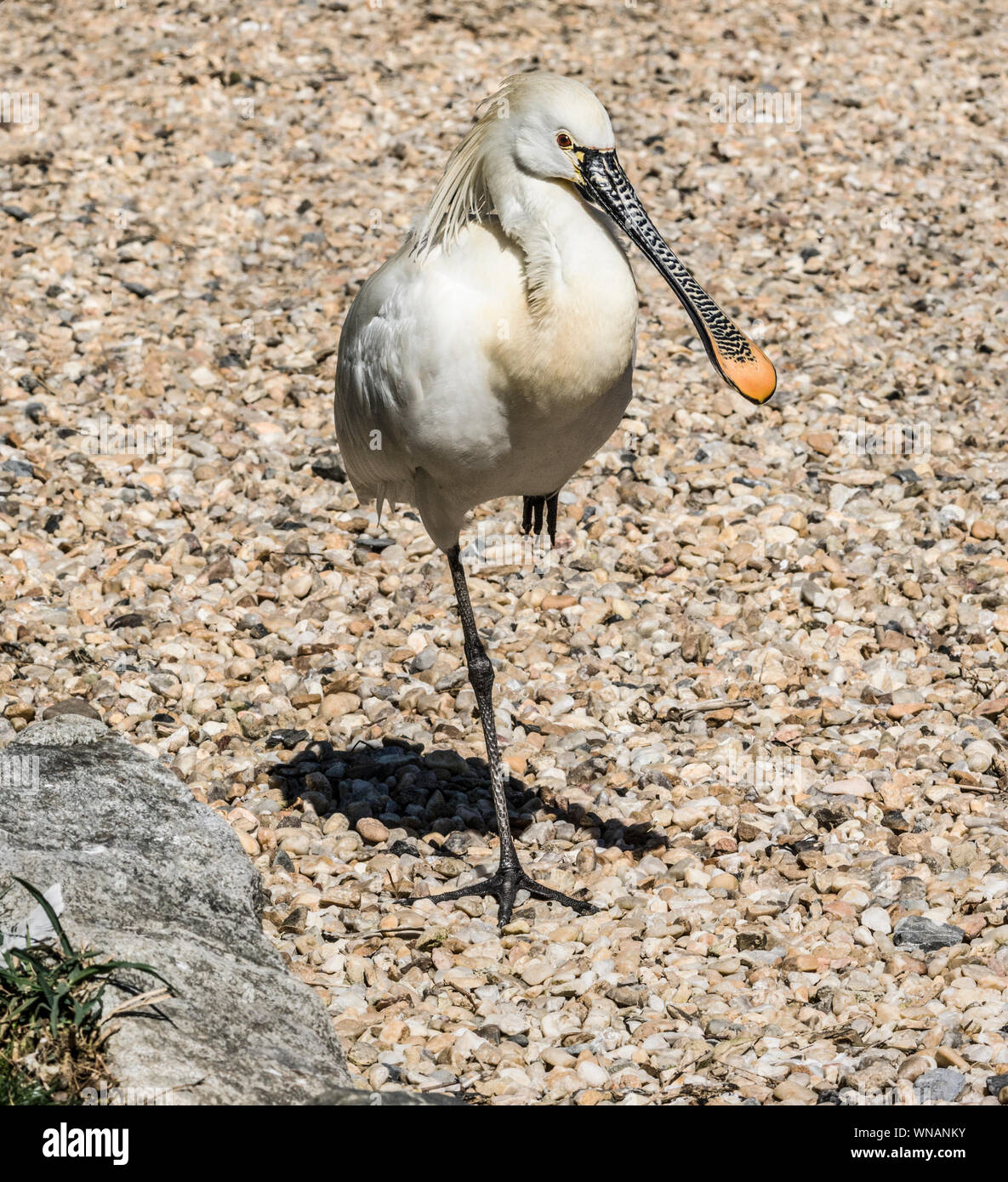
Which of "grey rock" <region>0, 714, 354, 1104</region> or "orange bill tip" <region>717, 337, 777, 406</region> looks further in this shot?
"orange bill tip" <region>717, 337, 777, 406</region>

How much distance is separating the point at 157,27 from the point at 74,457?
5053 millimetres

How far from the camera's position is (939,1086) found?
3.72 metres

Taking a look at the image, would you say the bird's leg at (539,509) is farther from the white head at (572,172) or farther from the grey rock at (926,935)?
the grey rock at (926,935)

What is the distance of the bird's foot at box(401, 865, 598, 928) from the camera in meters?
4.82

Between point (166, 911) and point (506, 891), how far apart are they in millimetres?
1387

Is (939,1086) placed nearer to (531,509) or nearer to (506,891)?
(506,891)

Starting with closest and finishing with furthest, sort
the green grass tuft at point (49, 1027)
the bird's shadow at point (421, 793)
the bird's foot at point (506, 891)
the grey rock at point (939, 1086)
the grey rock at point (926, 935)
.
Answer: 1. the green grass tuft at point (49, 1027)
2. the grey rock at point (939, 1086)
3. the grey rock at point (926, 935)
4. the bird's foot at point (506, 891)
5. the bird's shadow at point (421, 793)

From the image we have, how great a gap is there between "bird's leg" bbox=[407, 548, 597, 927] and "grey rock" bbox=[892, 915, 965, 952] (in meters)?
1.00

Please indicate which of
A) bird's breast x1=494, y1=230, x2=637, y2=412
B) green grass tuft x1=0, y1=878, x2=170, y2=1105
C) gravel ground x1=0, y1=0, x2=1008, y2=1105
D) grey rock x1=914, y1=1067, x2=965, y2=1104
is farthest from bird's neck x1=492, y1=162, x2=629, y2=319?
grey rock x1=914, y1=1067, x2=965, y2=1104

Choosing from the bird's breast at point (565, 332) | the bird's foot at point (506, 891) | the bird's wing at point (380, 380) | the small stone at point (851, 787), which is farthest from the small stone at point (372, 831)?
the bird's breast at point (565, 332)

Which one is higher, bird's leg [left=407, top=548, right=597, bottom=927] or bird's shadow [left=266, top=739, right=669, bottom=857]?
bird's leg [left=407, top=548, right=597, bottom=927]

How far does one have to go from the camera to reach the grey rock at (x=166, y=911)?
127 inches

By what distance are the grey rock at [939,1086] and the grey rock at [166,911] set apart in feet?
4.88

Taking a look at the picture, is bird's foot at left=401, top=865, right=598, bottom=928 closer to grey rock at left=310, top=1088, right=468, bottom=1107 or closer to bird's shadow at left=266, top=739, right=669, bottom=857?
bird's shadow at left=266, top=739, right=669, bottom=857
